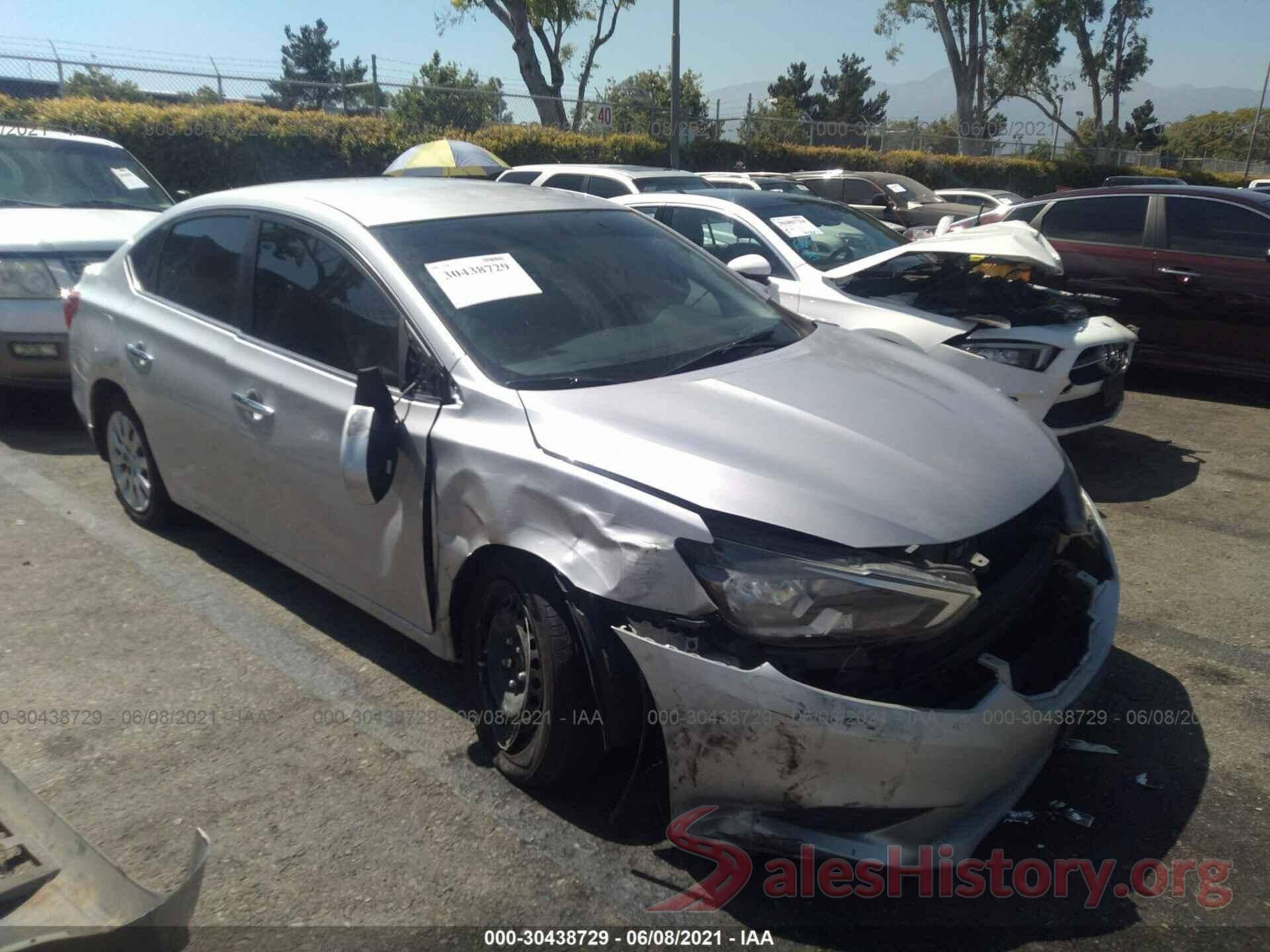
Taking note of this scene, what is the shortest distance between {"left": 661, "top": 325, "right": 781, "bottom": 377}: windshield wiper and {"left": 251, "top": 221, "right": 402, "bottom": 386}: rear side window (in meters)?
0.91

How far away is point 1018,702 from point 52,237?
6.78 meters

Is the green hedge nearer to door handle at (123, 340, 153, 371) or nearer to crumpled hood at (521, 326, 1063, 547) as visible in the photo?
door handle at (123, 340, 153, 371)

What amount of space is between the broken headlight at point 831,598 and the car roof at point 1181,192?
23.0 feet

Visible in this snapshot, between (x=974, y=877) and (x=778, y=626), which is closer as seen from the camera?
(x=778, y=626)

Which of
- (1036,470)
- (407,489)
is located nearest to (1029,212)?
(1036,470)

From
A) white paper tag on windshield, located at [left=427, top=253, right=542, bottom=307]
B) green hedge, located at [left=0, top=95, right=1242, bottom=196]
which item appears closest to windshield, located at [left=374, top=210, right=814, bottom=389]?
white paper tag on windshield, located at [left=427, top=253, right=542, bottom=307]

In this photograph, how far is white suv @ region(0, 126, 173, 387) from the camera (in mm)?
6637

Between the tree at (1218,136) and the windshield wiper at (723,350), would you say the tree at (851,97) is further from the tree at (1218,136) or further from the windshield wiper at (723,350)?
the windshield wiper at (723,350)

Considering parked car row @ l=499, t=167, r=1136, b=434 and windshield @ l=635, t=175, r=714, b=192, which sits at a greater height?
windshield @ l=635, t=175, r=714, b=192

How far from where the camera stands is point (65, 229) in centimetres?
708

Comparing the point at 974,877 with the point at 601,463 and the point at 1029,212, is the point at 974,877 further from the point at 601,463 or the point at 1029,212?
the point at 1029,212

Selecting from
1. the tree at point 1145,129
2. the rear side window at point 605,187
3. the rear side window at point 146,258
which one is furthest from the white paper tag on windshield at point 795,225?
the tree at point 1145,129

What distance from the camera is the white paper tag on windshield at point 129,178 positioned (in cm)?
806

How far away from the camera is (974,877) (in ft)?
8.85
